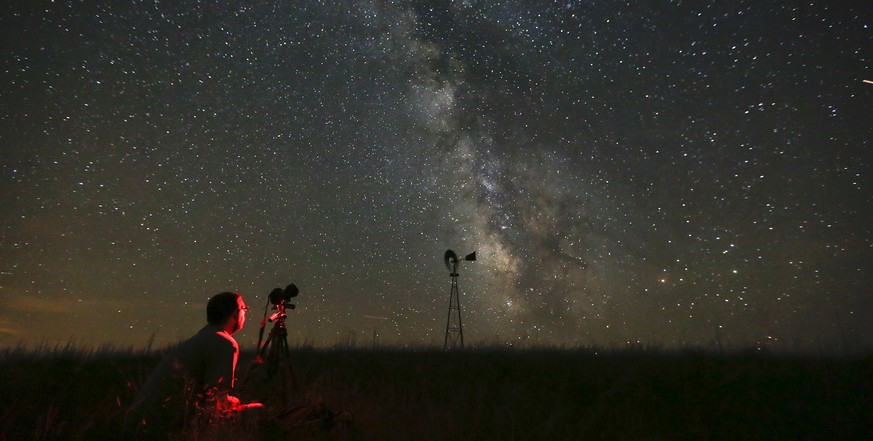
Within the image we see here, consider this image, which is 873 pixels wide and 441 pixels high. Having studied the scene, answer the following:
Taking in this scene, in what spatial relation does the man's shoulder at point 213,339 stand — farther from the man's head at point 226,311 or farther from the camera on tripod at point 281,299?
the camera on tripod at point 281,299

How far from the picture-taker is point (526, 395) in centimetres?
809

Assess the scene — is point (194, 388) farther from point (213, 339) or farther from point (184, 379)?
point (213, 339)

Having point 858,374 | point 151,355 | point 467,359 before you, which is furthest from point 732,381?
point 151,355

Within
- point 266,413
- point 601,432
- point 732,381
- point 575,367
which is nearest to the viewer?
point 266,413

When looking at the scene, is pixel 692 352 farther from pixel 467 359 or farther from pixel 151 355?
pixel 151 355

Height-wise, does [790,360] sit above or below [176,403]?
above

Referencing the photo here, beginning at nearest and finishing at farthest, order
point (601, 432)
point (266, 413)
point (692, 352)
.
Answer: point (266, 413) → point (601, 432) → point (692, 352)

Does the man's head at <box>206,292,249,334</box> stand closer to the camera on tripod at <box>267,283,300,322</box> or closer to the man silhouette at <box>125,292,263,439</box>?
the man silhouette at <box>125,292,263,439</box>

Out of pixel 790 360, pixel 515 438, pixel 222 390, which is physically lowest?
pixel 515 438

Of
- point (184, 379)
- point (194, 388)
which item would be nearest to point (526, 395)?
point (194, 388)

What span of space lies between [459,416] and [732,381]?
16.3 feet

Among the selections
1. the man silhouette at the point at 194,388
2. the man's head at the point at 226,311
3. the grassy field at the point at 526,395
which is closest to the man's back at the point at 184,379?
the man silhouette at the point at 194,388

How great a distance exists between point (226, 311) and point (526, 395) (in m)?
4.66

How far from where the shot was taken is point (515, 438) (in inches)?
233
